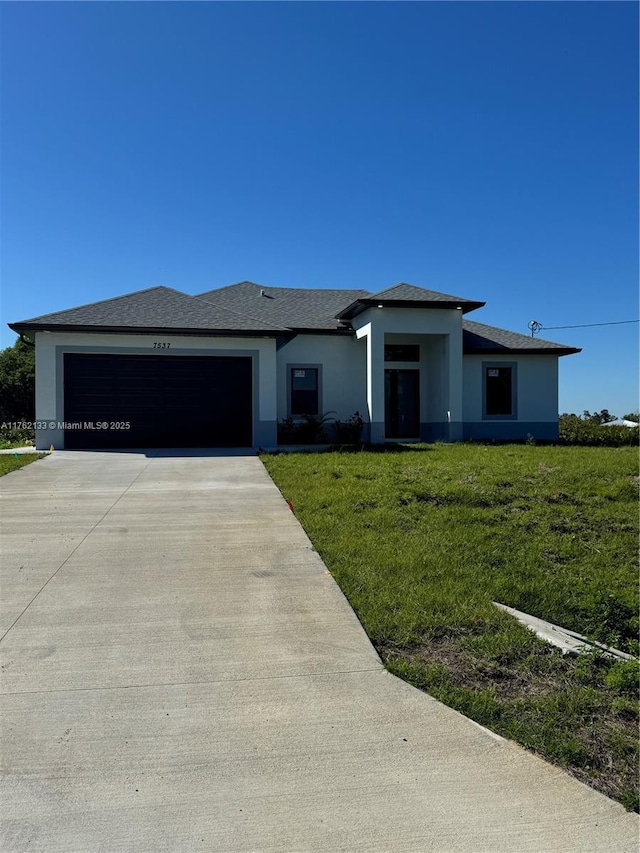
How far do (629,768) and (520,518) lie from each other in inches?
185

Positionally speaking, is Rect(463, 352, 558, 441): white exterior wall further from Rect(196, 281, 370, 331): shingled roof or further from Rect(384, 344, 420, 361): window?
Rect(196, 281, 370, 331): shingled roof

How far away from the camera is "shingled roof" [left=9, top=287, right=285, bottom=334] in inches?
613

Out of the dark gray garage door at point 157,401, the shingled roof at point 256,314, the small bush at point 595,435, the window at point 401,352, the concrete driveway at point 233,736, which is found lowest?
the concrete driveway at point 233,736

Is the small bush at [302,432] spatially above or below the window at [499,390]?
below

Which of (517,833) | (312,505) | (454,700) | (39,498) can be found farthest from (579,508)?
(39,498)

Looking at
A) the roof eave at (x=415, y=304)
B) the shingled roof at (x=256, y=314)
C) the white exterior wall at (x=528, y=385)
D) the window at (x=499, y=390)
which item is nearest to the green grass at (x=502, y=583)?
the shingled roof at (x=256, y=314)

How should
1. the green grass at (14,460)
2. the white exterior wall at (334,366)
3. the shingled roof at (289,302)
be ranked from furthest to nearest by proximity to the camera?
the shingled roof at (289,302) < the white exterior wall at (334,366) < the green grass at (14,460)

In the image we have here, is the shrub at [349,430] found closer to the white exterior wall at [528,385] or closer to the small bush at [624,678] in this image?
the white exterior wall at [528,385]

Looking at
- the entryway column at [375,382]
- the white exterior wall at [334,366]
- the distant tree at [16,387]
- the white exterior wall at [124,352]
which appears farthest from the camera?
the distant tree at [16,387]

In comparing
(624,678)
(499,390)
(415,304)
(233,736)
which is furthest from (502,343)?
(233,736)

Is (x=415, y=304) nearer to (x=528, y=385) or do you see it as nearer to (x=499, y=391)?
(x=499, y=391)

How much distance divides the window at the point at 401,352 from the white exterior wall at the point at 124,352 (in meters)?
5.11

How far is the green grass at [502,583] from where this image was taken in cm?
351

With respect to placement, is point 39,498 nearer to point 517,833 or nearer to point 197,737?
point 197,737
